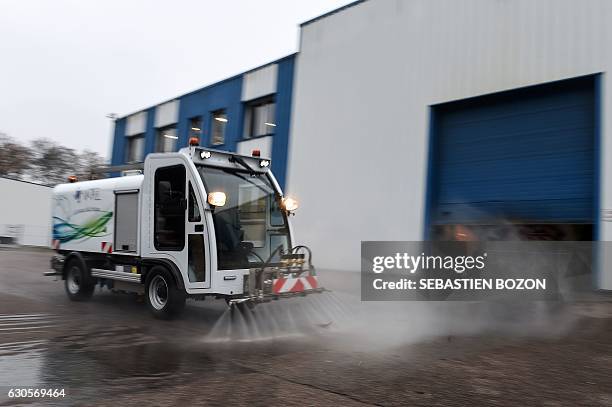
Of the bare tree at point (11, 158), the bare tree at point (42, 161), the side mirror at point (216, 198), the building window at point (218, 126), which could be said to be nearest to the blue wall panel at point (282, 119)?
the building window at point (218, 126)

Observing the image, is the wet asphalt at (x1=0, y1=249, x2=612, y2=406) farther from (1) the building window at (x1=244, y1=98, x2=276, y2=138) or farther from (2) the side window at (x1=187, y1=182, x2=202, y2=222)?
(1) the building window at (x1=244, y1=98, x2=276, y2=138)

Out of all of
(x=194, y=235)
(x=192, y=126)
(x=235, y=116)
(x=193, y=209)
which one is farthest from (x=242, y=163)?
(x=192, y=126)

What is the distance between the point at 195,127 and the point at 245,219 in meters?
14.9

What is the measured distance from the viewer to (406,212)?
42.5 feet

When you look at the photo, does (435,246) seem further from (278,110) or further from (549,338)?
(278,110)

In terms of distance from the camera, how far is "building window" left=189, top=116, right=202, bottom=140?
21.1 m

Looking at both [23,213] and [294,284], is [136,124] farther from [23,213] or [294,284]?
[294,284]

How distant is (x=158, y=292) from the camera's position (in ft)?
25.1

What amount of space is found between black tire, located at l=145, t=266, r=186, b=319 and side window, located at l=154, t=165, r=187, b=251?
0.43 meters

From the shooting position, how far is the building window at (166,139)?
22906mm

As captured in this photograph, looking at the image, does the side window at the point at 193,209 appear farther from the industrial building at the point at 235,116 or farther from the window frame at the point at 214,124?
the window frame at the point at 214,124

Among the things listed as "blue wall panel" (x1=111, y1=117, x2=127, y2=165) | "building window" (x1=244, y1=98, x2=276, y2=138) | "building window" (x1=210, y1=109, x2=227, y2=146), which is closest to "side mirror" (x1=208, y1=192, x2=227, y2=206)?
"building window" (x1=244, y1=98, x2=276, y2=138)

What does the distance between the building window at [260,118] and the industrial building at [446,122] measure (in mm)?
804

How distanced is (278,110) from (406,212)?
6.75m
